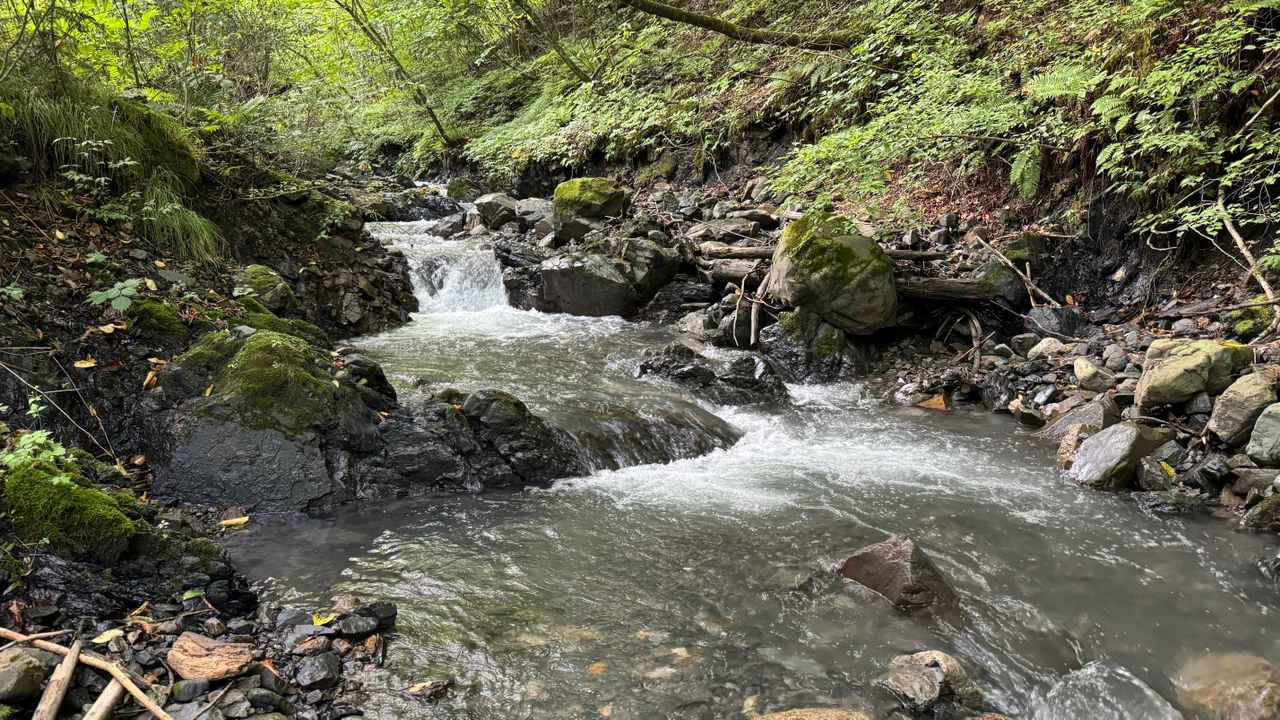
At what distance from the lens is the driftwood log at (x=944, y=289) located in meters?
8.17

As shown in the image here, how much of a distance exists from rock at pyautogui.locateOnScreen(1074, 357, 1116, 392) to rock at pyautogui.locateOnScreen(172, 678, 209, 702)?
7.33 meters

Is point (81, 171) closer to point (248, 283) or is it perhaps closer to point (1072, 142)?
A: point (248, 283)

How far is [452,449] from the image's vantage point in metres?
5.34

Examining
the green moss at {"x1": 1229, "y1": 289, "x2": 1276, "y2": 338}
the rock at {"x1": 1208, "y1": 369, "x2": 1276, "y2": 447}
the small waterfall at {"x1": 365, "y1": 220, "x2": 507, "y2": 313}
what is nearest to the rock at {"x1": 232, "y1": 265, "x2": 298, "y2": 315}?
the small waterfall at {"x1": 365, "y1": 220, "x2": 507, "y2": 313}

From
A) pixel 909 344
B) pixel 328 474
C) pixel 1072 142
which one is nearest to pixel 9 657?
pixel 328 474

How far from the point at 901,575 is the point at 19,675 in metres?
3.87

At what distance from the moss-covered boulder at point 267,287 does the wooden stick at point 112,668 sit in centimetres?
509

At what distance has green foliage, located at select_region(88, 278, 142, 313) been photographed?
4883 mm

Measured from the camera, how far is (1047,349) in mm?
7496

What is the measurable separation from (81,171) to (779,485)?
22.1 feet

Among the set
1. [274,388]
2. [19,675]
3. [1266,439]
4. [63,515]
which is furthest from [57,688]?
[1266,439]

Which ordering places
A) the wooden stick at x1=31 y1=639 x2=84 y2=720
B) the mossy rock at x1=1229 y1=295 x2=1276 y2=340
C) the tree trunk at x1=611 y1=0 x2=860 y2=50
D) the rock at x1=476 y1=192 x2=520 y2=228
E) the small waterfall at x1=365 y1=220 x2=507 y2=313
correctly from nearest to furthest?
the wooden stick at x1=31 y1=639 x2=84 y2=720 → the mossy rock at x1=1229 y1=295 x2=1276 y2=340 → the tree trunk at x1=611 y1=0 x2=860 y2=50 → the small waterfall at x1=365 y1=220 x2=507 y2=313 → the rock at x1=476 y1=192 x2=520 y2=228

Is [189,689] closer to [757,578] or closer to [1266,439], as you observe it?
[757,578]

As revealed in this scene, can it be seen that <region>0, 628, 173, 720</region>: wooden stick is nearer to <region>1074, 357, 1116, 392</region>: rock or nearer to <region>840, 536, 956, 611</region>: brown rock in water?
<region>840, 536, 956, 611</region>: brown rock in water
